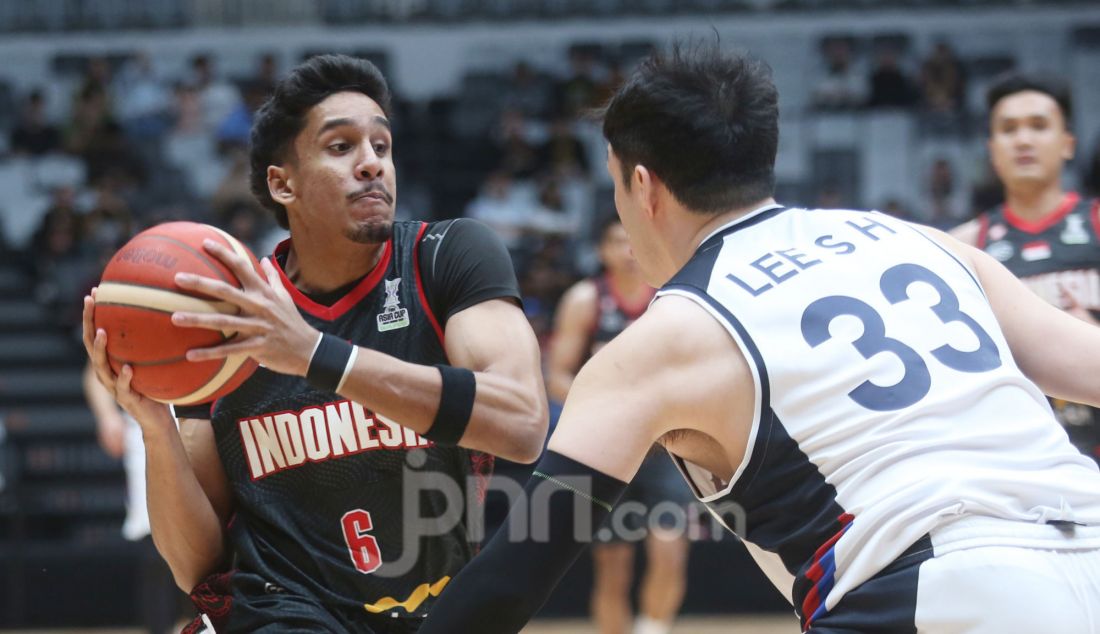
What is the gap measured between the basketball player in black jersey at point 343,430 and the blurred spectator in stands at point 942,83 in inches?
424

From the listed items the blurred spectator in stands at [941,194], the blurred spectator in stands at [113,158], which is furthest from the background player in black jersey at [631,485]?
the blurred spectator in stands at [113,158]

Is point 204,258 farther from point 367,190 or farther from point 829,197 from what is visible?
point 829,197

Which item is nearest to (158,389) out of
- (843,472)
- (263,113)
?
(263,113)

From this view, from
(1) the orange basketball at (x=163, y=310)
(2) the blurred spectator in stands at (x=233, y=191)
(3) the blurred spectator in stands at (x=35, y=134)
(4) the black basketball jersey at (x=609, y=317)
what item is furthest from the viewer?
(3) the blurred spectator in stands at (x=35, y=134)

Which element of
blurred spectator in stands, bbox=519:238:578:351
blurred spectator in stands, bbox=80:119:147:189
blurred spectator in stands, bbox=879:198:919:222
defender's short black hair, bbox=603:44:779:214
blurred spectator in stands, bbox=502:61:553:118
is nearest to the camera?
defender's short black hair, bbox=603:44:779:214

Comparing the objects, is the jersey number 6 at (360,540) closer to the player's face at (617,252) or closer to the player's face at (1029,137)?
the player's face at (1029,137)

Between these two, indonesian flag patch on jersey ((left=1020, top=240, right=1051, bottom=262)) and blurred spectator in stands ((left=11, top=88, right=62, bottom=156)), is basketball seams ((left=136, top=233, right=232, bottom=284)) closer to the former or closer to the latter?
indonesian flag patch on jersey ((left=1020, top=240, right=1051, bottom=262))

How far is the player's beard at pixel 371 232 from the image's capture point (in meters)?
3.15

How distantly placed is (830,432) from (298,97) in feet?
5.68

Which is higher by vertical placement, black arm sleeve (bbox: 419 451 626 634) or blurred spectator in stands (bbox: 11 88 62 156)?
blurred spectator in stands (bbox: 11 88 62 156)

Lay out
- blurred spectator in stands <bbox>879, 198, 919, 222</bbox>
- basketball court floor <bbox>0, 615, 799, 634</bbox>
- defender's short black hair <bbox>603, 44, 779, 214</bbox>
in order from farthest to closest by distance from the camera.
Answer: blurred spectator in stands <bbox>879, 198, 919, 222</bbox> → basketball court floor <bbox>0, 615, 799, 634</bbox> → defender's short black hair <bbox>603, 44, 779, 214</bbox>

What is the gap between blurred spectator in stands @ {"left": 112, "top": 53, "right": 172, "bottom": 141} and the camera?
13328 millimetres

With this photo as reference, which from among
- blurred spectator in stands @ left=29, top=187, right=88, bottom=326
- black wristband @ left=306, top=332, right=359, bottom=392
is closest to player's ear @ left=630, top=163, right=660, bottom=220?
black wristband @ left=306, top=332, right=359, bottom=392

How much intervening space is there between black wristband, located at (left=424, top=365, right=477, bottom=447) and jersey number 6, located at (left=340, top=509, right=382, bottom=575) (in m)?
0.43
